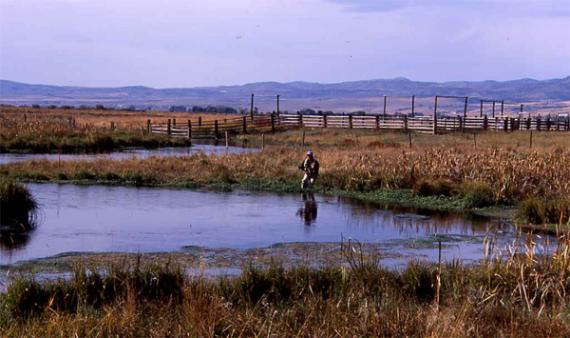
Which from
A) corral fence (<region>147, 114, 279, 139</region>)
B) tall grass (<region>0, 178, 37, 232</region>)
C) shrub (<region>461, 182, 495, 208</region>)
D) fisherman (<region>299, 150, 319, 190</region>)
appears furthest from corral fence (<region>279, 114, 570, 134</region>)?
tall grass (<region>0, 178, 37, 232</region>)

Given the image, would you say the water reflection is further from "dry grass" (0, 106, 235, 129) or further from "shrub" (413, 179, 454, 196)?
"dry grass" (0, 106, 235, 129)

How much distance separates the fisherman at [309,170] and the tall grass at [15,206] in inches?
342

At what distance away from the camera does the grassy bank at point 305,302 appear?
8938 mm

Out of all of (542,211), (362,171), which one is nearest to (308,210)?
(362,171)

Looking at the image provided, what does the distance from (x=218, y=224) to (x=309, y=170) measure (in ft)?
22.5

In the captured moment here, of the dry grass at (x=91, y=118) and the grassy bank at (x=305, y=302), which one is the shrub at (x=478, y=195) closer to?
the grassy bank at (x=305, y=302)

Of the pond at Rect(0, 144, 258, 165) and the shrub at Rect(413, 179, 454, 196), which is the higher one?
the shrub at Rect(413, 179, 454, 196)

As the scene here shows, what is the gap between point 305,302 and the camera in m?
10.4

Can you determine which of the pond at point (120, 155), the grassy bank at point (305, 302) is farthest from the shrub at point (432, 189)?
the pond at point (120, 155)

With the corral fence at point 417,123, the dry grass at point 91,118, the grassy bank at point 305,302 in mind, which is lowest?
the dry grass at point 91,118

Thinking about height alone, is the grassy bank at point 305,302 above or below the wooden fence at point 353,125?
above

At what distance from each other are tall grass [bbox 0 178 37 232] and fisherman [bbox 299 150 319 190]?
28.5ft

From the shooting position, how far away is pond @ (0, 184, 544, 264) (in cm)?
1684

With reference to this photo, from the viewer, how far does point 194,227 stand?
19.6m
